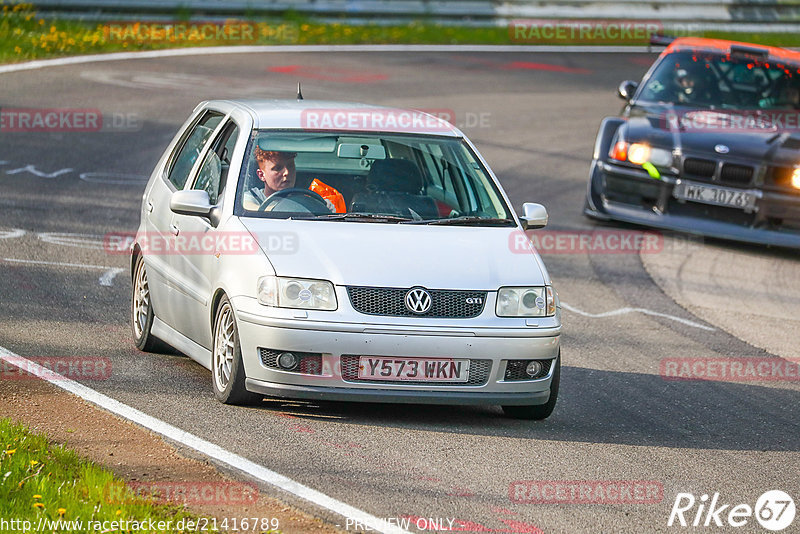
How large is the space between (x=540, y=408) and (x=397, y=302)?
1.11m

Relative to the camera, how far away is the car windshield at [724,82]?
1432cm

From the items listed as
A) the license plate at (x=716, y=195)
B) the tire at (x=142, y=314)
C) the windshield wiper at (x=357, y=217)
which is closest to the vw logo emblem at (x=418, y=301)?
the windshield wiper at (x=357, y=217)

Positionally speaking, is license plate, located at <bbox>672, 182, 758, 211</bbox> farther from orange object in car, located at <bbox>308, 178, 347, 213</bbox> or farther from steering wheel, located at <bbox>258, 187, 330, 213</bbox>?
steering wheel, located at <bbox>258, 187, 330, 213</bbox>

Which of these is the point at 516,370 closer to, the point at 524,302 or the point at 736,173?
the point at 524,302

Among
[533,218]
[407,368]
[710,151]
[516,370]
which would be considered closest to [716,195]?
[710,151]

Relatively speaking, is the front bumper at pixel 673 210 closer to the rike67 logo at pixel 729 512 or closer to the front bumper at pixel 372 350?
the front bumper at pixel 372 350

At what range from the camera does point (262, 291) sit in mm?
6645

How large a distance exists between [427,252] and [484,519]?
70.5 inches

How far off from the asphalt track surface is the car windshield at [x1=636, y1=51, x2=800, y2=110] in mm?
1615

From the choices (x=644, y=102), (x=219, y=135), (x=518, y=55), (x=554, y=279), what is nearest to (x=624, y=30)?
(x=518, y=55)

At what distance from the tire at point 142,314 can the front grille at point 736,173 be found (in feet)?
22.0

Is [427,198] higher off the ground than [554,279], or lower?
higher

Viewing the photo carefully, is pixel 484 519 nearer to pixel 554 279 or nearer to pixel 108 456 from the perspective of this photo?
pixel 108 456

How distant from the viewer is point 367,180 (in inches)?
304
